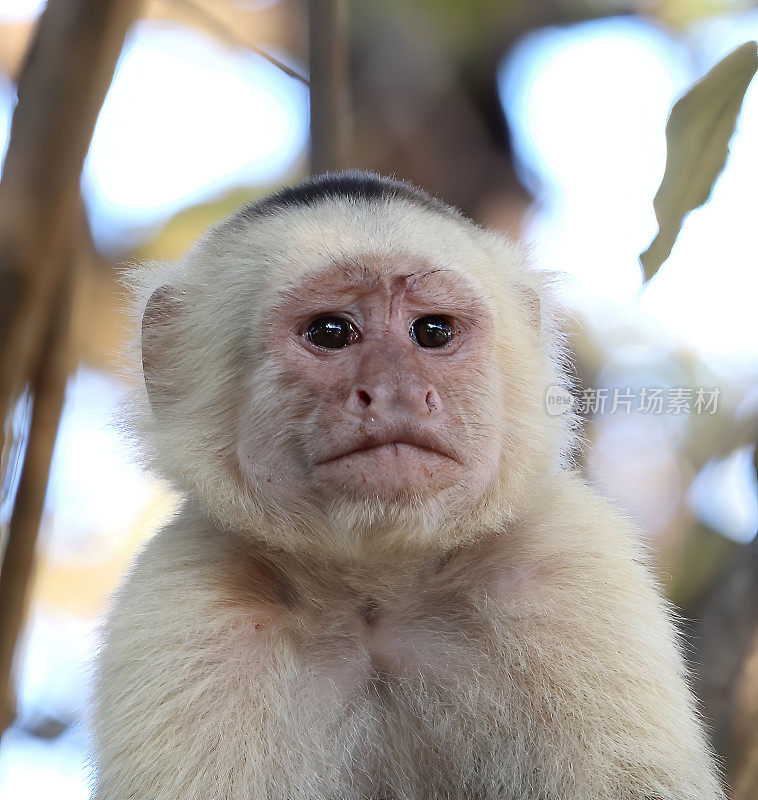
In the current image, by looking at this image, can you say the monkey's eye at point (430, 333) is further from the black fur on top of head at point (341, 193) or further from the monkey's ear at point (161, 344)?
the monkey's ear at point (161, 344)

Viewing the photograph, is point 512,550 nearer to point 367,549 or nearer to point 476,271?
point 367,549

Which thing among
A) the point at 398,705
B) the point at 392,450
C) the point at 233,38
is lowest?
the point at 398,705

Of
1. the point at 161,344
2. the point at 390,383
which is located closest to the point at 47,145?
the point at 161,344

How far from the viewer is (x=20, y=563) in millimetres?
3604

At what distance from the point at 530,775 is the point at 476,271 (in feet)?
5.09

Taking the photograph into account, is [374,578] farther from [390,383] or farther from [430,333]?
[430,333]

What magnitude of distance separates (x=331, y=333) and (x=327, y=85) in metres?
1.38

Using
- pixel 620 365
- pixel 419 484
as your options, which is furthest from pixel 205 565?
pixel 620 365

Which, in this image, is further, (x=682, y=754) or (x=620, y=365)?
(x=620, y=365)

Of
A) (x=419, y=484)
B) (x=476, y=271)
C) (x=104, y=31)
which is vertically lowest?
(x=419, y=484)

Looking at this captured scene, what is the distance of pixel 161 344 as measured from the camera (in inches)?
135

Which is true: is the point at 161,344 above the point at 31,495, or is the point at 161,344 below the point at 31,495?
above

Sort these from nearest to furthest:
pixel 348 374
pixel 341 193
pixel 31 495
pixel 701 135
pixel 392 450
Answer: pixel 701 135, pixel 392 450, pixel 348 374, pixel 341 193, pixel 31 495

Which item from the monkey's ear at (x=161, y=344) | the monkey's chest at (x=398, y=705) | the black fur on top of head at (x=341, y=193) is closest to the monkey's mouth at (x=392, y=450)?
the monkey's chest at (x=398, y=705)
